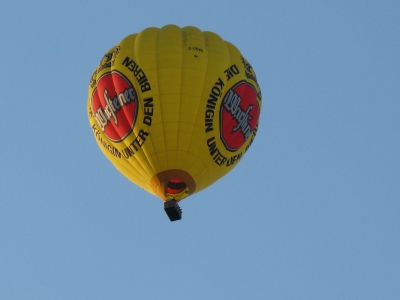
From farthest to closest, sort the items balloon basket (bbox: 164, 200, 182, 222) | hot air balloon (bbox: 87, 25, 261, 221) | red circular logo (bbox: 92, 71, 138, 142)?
1. balloon basket (bbox: 164, 200, 182, 222)
2. red circular logo (bbox: 92, 71, 138, 142)
3. hot air balloon (bbox: 87, 25, 261, 221)

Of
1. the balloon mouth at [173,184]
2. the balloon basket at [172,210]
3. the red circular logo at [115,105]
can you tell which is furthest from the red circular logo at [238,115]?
the red circular logo at [115,105]

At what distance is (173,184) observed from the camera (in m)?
35.9

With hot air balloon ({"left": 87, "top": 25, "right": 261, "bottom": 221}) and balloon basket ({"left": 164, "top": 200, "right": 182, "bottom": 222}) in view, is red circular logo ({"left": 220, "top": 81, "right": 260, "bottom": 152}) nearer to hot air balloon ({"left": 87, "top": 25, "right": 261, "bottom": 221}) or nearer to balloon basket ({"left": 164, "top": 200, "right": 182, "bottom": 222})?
hot air balloon ({"left": 87, "top": 25, "right": 261, "bottom": 221})

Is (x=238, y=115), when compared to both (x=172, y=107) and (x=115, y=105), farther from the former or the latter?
(x=115, y=105)

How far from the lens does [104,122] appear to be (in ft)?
119

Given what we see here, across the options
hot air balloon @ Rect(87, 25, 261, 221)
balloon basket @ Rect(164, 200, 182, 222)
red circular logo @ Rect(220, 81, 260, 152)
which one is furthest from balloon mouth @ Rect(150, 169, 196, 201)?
red circular logo @ Rect(220, 81, 260, 152)

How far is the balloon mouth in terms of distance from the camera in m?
35.6

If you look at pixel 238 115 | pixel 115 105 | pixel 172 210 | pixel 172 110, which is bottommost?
pixel 172 210

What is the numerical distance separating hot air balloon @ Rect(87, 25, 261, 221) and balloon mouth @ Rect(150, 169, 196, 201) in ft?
0.08

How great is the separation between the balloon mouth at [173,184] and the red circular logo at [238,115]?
1311 mm

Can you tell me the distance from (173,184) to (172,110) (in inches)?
70.2

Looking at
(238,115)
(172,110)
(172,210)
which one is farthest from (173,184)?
(238,115)

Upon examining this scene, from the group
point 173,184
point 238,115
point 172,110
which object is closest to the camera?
point 172,110

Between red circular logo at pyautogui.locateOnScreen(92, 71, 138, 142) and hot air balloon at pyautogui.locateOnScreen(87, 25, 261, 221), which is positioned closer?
hot air balloon at pyautogui.locateOnScreen(87, 25, 261, 221)
